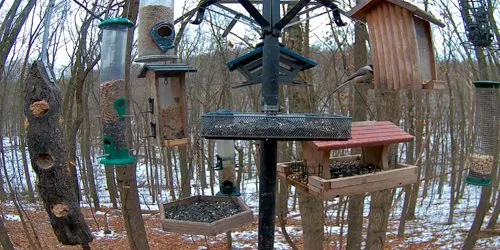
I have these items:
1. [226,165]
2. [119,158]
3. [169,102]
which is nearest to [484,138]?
[226,165]

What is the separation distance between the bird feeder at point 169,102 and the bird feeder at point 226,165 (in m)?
0.75

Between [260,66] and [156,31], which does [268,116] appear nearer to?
[260,66]

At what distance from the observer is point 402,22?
3766 mm

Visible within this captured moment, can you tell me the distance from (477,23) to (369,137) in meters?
2.11

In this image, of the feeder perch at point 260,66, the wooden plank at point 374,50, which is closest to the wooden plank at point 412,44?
the wooden plank at point 374,50

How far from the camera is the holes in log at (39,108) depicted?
366 centimetres

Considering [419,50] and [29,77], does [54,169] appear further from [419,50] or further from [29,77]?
[419,50]

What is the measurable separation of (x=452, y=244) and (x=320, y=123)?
12.5 meters

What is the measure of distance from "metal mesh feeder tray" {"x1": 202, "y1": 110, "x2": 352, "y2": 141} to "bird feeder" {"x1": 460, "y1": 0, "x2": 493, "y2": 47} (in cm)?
284

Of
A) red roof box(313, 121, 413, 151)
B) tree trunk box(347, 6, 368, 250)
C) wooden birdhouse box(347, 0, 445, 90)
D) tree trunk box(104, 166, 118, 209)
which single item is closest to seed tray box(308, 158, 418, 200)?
red roof box(313, 121, 413, 151)

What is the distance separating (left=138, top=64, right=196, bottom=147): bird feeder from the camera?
4156 mm

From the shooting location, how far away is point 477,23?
4.77m

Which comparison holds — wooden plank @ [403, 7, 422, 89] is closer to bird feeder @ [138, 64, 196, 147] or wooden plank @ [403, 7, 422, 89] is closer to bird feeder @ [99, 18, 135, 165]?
bird feeder @ [138, 64, 196, 147]

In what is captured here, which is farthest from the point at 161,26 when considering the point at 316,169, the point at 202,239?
the point at 202,239
